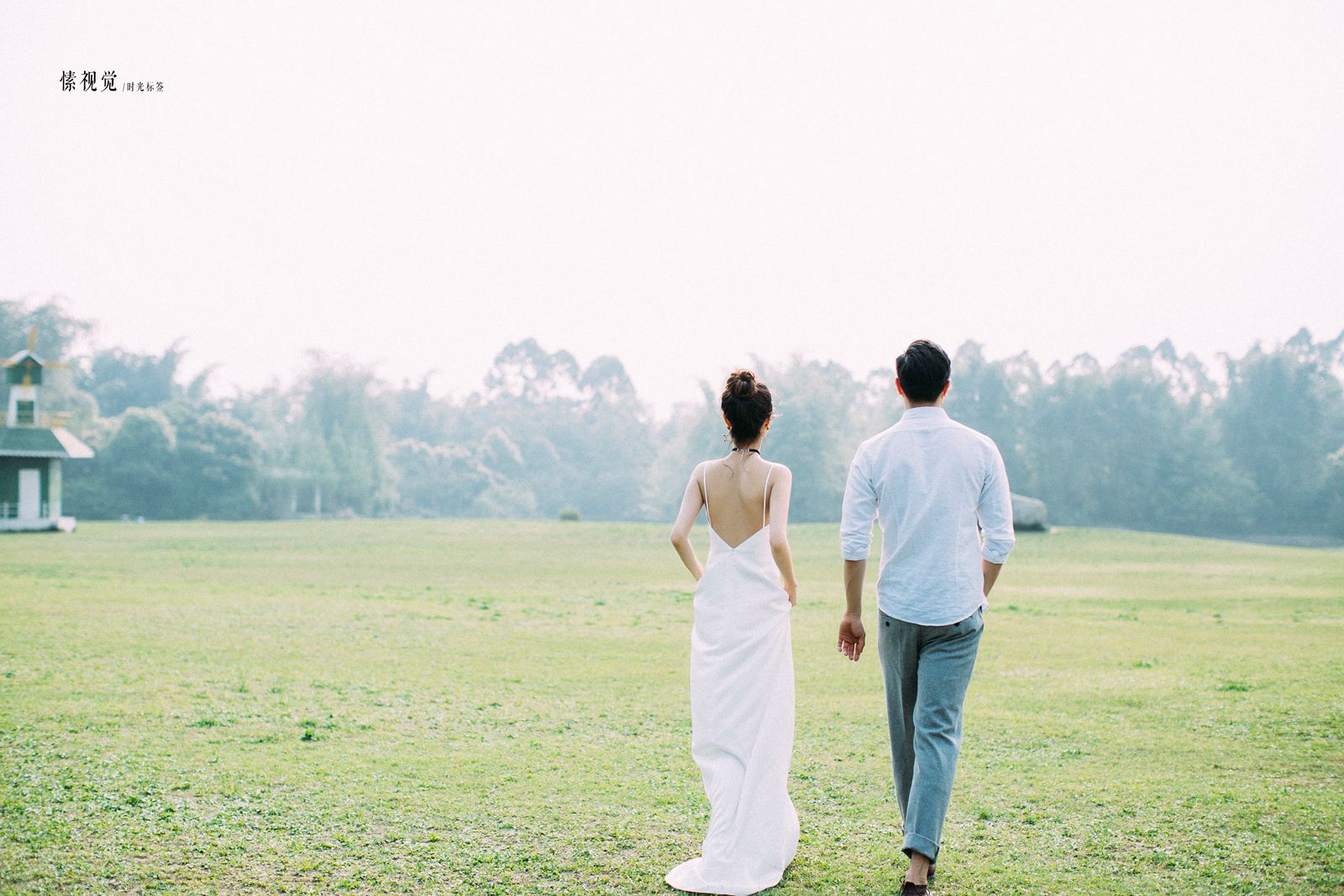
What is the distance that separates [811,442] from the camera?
69562 mm

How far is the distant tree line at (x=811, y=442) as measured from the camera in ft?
198

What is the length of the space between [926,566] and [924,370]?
0.81m

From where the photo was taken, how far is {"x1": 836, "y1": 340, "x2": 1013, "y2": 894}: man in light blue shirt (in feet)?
14.4

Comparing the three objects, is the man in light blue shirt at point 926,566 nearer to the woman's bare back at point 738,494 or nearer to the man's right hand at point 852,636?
the man's right hand at point 852,636

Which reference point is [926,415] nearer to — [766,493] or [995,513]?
[995,513]

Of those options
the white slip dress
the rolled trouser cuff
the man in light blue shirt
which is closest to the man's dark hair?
the man in light blue shirt

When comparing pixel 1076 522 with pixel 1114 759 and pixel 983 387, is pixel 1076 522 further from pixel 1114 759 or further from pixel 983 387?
pixel 1114 759

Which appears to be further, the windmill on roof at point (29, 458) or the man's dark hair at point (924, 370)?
the windmill on roof at point (29, 458)

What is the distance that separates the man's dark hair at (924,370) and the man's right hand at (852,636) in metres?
0.96

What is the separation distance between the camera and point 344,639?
1221 cm

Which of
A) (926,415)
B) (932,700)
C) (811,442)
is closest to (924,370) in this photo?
(926,415)

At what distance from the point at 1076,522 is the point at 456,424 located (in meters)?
50.7

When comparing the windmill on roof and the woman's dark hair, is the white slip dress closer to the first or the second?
the woman's dark hair

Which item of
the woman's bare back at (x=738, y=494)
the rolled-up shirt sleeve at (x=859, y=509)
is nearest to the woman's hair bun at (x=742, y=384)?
the woman's bare back at (x=738, y=494)
